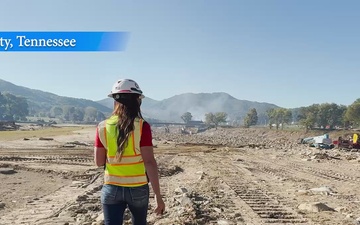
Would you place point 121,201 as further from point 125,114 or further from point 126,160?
point 125,114

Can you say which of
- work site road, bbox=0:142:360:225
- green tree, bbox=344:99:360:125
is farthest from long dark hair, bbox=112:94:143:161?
green tree, bbox=344:99:360:125

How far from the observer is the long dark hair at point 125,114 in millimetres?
3562

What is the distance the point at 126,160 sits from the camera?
3.61m

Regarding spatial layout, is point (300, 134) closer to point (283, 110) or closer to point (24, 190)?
point (283, 110)

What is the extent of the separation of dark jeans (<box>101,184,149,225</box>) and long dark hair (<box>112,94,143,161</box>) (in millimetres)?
328

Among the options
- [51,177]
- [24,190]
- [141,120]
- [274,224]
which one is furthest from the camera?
[51,177]

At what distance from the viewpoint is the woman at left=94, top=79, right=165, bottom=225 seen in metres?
3.60

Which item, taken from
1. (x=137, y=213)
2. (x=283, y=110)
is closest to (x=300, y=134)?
(x=283, y=110)

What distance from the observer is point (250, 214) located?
8438 mm

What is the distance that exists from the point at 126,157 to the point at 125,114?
0.43 meters

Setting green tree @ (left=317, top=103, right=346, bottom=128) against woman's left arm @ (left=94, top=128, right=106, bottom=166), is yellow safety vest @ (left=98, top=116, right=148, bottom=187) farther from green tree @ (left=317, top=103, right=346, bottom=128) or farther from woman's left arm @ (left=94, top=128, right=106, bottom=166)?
green tree @ (left=317, top=103, right=346, bottom=128)

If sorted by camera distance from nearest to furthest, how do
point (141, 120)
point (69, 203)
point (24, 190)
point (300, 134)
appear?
1. point (141, 120)
2. point (69, 203)
3. point (24, 190)
4. point (300, 134)

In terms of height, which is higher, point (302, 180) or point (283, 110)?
point (283, 110)

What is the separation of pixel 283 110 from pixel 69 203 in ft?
485
